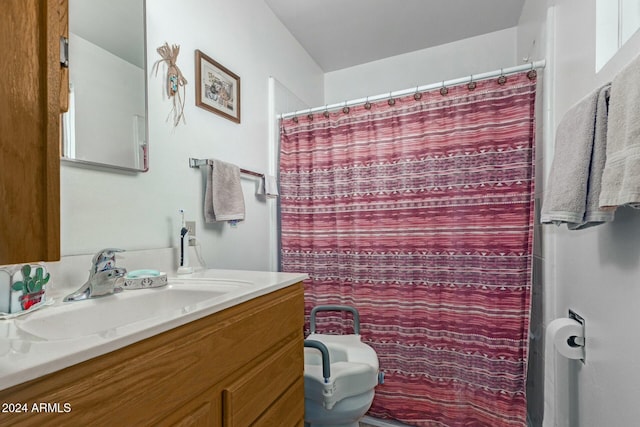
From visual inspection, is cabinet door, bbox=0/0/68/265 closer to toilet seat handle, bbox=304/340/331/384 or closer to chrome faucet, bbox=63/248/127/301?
chrome faucet, bbox=63/248/127/301

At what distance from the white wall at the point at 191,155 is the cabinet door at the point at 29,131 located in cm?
61

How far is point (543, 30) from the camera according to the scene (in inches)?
58.1

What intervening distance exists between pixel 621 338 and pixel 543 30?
4.74 ft

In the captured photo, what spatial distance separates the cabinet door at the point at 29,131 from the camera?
356 millimetres

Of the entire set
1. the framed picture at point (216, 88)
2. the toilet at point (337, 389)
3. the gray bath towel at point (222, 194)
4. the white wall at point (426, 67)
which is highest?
the white wall at point (426, 67)

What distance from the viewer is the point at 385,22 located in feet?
6.72

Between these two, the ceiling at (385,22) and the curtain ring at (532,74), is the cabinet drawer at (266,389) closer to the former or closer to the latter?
the curtain ring at (532,74)

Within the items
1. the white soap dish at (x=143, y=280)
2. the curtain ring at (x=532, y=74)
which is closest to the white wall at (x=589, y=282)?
the curtain ring at (x=532, y=74)

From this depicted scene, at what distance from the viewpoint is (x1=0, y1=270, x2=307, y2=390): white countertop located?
1.27 ft

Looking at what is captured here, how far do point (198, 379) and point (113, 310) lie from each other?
1.23ft

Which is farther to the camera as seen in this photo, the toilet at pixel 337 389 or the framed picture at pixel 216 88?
the framed picture at pixel 216 88

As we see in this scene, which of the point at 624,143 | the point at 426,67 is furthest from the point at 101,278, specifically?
the point at 426,67

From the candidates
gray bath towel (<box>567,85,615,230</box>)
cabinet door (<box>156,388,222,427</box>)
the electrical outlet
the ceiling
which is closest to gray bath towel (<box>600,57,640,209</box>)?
gray bath towel (<box>567,85,615,230</box>)

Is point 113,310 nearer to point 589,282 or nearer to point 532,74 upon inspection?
point 589,282
